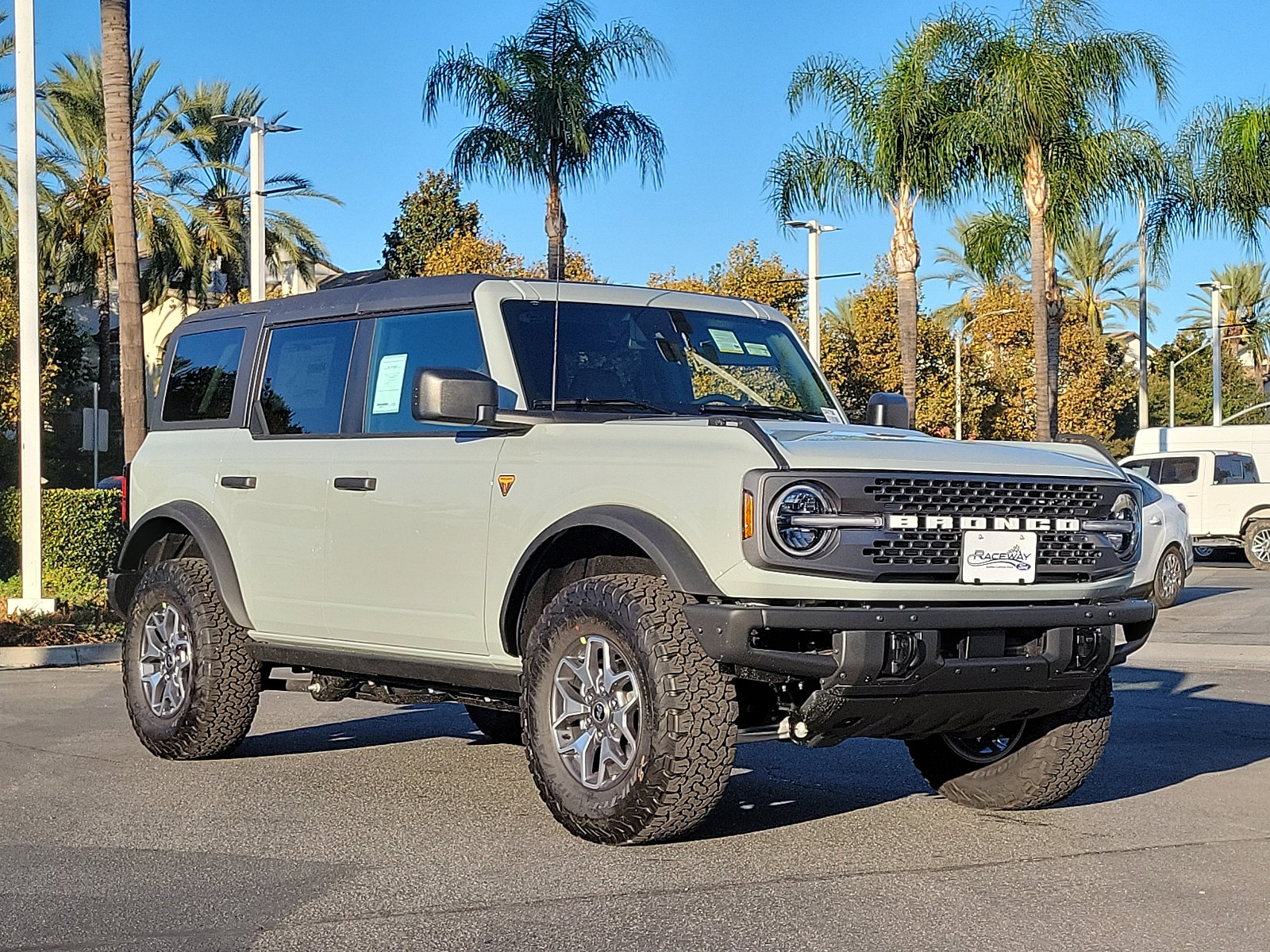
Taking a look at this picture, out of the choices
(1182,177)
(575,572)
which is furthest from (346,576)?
(1182,177)

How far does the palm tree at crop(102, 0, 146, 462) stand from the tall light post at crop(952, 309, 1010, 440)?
33939mm

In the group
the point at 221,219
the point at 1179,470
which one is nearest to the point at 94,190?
the point at 221,219

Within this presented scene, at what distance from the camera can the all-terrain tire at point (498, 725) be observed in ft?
29.8

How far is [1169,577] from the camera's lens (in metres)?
19.9

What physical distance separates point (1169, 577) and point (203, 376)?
1387 centimetres

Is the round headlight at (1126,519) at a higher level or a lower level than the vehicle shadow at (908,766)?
higher

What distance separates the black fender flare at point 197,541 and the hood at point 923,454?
275cm

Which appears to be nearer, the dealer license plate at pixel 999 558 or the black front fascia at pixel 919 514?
the black front fascia at pixel 919 514

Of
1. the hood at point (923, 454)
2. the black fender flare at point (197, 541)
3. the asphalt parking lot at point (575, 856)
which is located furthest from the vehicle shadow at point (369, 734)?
the hood at point (923, 454)

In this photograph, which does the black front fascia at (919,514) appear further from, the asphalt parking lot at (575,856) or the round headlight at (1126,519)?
the asphalt parking lot at (575,856)

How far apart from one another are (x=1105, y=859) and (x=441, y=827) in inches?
95.3

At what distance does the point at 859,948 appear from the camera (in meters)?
4.87

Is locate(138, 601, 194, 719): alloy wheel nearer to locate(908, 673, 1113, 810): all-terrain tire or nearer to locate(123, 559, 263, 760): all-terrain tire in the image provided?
locate(123, 559, 263, 760): all-terrain tire

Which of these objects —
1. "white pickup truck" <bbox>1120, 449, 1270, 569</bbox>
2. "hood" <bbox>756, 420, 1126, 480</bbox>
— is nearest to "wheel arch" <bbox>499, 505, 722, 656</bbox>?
"hood" <bbox>756, 420, 1126, 480</bbox>
